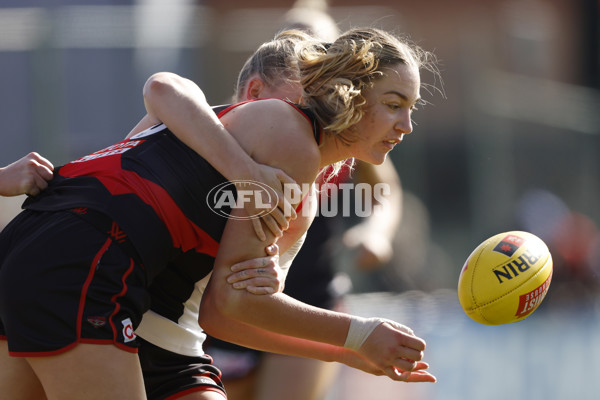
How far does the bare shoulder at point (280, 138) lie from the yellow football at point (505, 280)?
1034 mm

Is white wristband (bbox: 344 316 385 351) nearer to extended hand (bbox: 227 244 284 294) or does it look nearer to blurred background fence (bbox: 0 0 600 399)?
extended hand (bbox: 227 244 284 294)

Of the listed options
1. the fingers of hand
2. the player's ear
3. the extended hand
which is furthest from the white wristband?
the player's ear

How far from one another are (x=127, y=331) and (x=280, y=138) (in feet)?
2.33

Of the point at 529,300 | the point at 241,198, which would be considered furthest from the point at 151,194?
the point at 529,300

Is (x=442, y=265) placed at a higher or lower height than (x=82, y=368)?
lower

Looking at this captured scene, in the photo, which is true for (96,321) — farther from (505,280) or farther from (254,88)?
(505,280)

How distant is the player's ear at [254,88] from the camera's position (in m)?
3.47

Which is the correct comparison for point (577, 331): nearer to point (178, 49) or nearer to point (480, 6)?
point (480, 6)

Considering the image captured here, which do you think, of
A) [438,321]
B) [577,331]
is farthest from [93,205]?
[577,331]

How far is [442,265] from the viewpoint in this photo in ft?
23.5

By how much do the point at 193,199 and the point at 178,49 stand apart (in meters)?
4.91

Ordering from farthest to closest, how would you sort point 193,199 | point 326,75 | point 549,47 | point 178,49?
point 549,47 → point 178,49 → point 326,75 → point 193,199

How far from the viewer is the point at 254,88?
348 centimetres

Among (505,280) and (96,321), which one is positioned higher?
(96,321)
